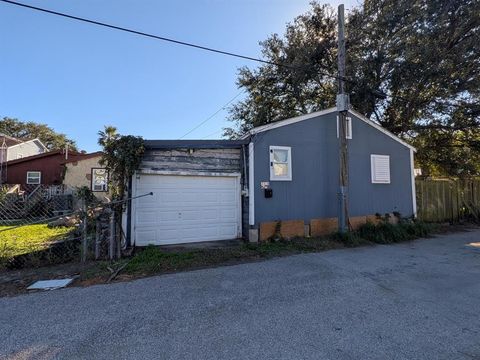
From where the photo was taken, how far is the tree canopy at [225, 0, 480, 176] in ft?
37.0

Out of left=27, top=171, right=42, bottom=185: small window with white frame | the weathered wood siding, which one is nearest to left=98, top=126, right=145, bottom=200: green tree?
the weathered wood siding

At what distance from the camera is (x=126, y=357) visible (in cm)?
276

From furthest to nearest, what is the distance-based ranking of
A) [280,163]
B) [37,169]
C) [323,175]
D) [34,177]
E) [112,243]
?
[37,169]
[34,177]
[323,175]
[280,163]
[112,243]

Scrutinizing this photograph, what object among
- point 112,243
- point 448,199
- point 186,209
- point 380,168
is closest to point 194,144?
point 186,209

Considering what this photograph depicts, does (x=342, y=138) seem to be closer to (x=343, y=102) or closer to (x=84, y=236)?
(x=343, y=102)

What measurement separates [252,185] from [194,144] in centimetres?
201

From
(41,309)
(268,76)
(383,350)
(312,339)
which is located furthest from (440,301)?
(268,76)

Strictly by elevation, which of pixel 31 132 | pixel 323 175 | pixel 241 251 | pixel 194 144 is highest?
pixel 31 132

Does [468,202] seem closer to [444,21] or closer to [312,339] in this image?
[444,21]

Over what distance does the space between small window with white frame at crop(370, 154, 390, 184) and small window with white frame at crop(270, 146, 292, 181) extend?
3.56m

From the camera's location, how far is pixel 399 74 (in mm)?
11984

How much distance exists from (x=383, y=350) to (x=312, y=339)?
69 centimetres

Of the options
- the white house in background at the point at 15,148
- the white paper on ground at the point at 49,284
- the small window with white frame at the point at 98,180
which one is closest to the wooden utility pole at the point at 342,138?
the white paper on ground at the point at 49,284

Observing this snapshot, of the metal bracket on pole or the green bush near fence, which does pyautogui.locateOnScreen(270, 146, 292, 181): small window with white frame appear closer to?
the metal bracket on pole
